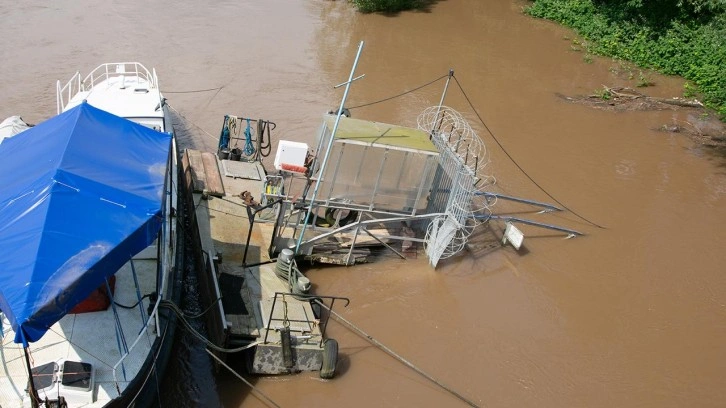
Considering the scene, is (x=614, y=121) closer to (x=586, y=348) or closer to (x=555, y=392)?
(x=586, y=348)

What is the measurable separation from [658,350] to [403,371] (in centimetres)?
489

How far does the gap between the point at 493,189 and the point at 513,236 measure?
8.54 ft

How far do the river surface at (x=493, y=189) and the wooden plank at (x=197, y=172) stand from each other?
1.89 meters

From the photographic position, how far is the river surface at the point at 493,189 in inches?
428

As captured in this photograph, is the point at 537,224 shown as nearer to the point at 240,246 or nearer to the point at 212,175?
the point at 240,246

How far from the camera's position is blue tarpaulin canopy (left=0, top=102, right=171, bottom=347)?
264 inches

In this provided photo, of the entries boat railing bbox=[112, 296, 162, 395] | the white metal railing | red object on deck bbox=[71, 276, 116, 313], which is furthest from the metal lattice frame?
red object on deck bbox=[71, 276, 116, 313]

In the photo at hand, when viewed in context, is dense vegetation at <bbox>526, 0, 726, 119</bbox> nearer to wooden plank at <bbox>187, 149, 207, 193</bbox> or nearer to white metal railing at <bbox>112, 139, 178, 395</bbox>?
wooden plank at <bbox>187, 149, 207, 193</bbox>

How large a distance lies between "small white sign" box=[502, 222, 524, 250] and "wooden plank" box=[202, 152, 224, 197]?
5.94 meters

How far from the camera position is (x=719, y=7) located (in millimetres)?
22078

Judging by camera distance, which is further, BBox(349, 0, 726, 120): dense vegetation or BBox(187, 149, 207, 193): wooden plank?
BBox(349, 0, 726, 120): dense vegetation

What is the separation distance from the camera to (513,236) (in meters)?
13.9

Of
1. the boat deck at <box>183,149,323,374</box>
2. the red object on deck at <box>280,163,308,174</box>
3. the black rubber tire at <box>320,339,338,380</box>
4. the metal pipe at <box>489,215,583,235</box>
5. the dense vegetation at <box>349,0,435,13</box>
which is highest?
the dense vegetation at <box>349,0,435,13</box>

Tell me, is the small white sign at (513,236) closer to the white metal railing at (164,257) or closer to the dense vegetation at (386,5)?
the white metal railing at (164,257)
